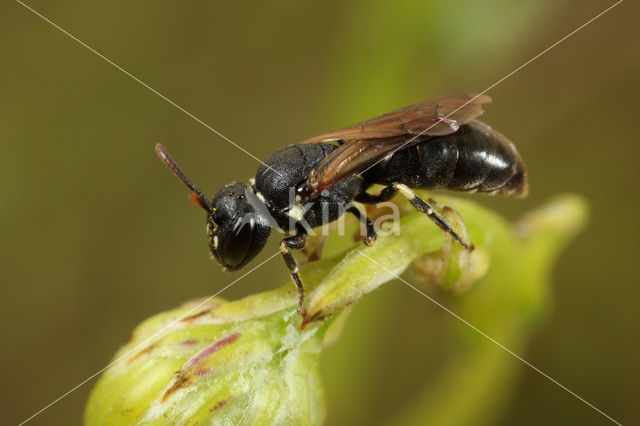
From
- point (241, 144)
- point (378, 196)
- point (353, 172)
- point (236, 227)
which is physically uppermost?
point (236, 227)

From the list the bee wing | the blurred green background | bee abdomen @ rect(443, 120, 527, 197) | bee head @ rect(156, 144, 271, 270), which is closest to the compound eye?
bee head @ rect(156, 144, 271, 270)

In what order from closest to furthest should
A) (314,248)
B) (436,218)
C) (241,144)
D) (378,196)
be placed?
(436,218)
(314,248)
(378,196)
(241,144)

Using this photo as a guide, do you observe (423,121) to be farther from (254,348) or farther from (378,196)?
(254,348)

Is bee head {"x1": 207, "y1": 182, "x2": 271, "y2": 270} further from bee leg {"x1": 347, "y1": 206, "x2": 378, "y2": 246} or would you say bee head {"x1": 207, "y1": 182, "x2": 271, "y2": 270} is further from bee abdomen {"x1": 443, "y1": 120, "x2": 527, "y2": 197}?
bee abdomen {"x1": 443, "y1": 120, "x2": 527, "y2": 197}

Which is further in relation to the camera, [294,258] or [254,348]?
[294,258]

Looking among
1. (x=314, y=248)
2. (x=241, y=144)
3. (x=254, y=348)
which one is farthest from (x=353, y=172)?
(x=241, y=144)

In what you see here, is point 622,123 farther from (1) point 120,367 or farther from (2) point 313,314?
(1) point 120,367

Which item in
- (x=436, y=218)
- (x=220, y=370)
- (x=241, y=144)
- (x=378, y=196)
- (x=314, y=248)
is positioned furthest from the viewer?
(x=241, y=144)
